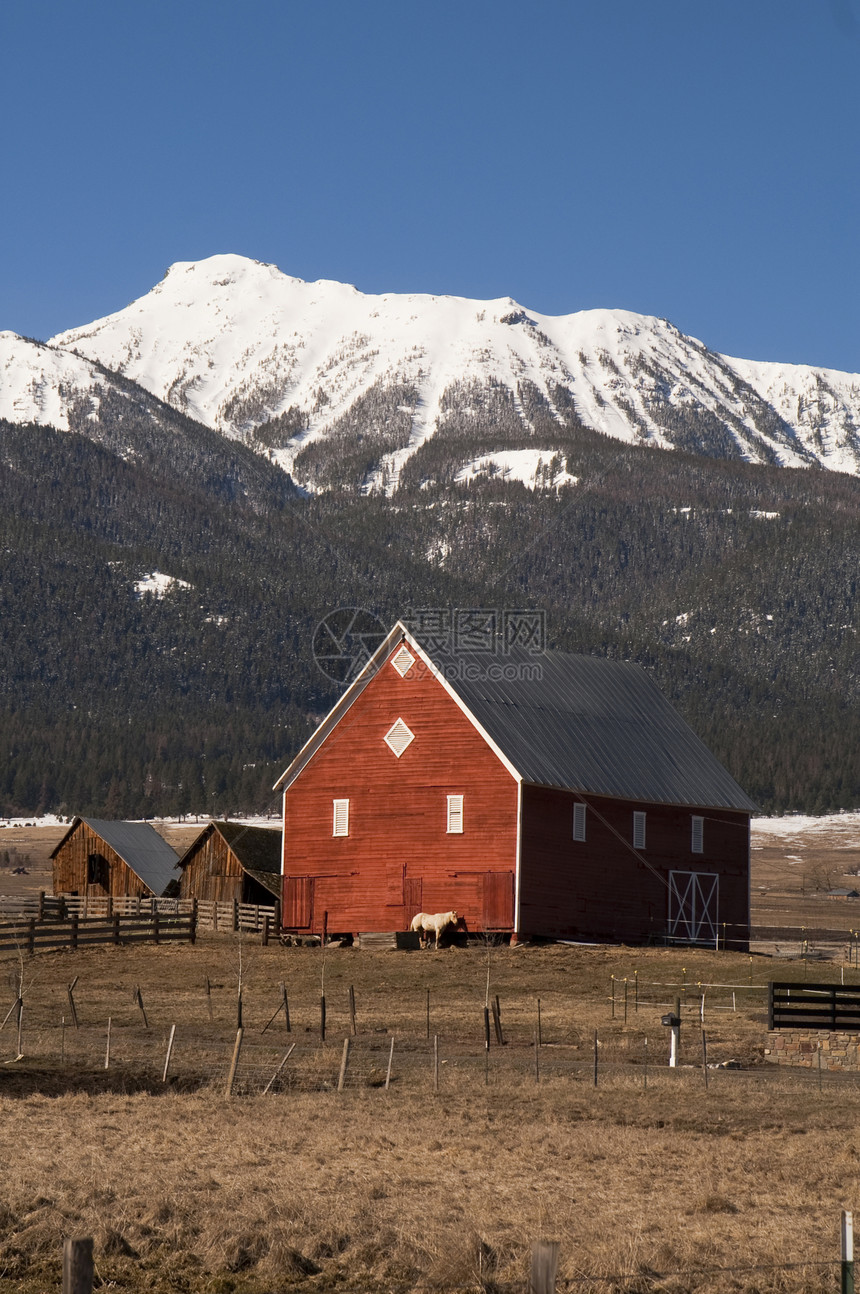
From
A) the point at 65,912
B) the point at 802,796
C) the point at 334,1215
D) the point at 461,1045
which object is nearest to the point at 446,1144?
the point at 334,1215

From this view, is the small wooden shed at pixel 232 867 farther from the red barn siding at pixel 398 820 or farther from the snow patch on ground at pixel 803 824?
the snow patch on ground at pixel 803 824

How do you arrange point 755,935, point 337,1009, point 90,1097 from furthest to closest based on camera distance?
point 755,935 < point 337,1009 < point 90,1097

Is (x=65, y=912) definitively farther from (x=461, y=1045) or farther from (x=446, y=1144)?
(x=446, y=1144)

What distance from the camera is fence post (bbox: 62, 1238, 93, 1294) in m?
13.0

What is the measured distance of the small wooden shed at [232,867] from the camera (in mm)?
72906

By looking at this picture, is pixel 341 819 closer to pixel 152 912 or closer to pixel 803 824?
pixel 152 912

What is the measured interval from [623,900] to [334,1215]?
42.2 meters

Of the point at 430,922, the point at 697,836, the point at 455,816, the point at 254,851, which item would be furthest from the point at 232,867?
the point at 697,836

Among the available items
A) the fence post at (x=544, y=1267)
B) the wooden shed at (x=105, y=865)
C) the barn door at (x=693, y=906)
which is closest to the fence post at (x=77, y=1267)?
the fence post at (x=544, y=1267)

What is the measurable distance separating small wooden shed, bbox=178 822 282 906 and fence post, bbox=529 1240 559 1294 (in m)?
58.4

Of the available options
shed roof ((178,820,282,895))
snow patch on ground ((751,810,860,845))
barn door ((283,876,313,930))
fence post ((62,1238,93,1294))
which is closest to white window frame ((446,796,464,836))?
barn door ((283,876,313,930))

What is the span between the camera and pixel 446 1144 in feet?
82.1

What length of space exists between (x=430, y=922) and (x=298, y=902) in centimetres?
642

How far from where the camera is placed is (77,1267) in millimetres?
13117
